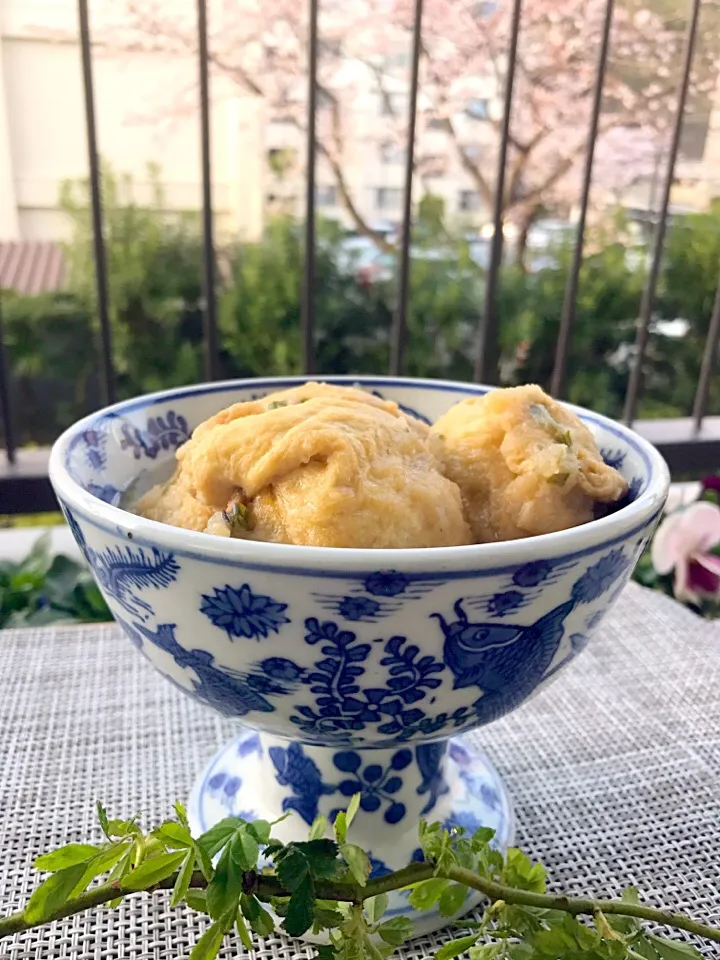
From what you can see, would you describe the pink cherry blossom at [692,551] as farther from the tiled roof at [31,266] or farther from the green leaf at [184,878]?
the tiled roof at [31,266]

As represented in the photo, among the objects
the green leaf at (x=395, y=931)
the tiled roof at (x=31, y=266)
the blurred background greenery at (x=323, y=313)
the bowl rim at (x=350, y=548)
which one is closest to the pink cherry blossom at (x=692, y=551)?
the bowl rim at (x=350, y=548)

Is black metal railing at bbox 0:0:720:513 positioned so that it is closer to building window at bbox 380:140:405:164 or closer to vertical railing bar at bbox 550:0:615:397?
vertical railing bar at bbox 550:0:615:397

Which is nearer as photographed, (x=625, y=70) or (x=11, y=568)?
(x=11, y=568)

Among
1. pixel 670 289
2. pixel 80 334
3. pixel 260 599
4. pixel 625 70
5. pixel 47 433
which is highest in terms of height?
pixel 625 70

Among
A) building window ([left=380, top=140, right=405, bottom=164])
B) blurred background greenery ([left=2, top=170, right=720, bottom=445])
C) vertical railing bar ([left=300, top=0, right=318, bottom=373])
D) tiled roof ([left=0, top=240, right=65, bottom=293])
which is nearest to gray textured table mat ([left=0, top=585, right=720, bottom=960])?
vertical railing bar ([left=300, top=0, right=318, bottom=373])

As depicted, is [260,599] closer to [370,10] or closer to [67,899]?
[67,899]

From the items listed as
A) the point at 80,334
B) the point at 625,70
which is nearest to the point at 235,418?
the point at 80,334

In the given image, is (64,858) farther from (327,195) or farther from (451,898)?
(327,195)
